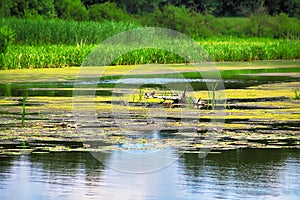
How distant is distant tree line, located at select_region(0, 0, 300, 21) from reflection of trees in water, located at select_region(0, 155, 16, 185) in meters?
34.1

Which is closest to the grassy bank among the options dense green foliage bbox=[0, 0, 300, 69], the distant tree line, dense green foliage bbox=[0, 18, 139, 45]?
dense green foliage bbox=[0, 0, 300, 69]

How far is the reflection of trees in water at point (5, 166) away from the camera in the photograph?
29.1 ft

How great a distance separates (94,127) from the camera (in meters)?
12.2

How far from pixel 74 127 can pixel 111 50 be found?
16.5 m

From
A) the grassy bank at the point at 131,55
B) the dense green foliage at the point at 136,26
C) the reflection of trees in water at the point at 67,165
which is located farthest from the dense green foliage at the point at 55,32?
the reflection of trees in water at the point at 67,165

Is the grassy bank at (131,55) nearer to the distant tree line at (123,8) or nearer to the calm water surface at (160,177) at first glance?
the distant tree line at (123,8)

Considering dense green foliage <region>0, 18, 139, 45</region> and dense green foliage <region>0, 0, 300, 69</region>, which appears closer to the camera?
dense green foliage <region>0, 0, 300, 69</region>

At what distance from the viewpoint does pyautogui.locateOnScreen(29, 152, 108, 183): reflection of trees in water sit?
9000mm

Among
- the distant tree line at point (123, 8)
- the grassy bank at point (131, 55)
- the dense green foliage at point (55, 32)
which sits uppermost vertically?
the distant tree line at point (123, 8)

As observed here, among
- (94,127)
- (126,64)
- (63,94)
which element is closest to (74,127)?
(94,127)

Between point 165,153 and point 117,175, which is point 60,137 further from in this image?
point 117,175

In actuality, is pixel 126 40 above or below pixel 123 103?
above

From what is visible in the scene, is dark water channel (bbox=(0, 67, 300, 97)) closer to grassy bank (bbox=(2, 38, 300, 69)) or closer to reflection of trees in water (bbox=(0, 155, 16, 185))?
grassy bank (bbox=(2, 38, 300, 69))

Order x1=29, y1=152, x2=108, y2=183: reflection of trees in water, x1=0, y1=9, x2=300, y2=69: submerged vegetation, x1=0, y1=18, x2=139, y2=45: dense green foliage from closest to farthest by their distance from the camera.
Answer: x1=29, y1=152, x2=108, y2=183: reflection of trees in water < x1=0, y1=9, x2=300, y2=69: submerged vegetation < x1=0, y1=18, x2=139, y2=45: dense green foliage
